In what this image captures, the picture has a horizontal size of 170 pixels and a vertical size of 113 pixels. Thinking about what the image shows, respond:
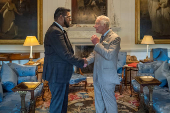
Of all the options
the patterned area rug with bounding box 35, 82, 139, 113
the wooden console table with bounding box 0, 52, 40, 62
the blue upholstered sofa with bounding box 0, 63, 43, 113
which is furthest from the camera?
the wooden console table with bounding box 0, 52, 40, 62

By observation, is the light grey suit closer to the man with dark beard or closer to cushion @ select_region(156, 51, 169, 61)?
the man with dark beard

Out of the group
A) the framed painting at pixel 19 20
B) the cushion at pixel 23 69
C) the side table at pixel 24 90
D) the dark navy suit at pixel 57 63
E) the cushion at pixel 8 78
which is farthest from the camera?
the framed painting at pixel 19 20

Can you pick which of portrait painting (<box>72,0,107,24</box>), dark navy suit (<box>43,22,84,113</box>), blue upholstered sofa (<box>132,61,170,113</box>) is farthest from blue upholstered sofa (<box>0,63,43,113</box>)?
portrait painting (<box>72,0,107,24</box>)

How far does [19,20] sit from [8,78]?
3.50 metres

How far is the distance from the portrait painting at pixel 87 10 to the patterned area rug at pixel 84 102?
2.80 metres

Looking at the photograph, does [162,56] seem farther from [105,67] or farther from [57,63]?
[57,63]

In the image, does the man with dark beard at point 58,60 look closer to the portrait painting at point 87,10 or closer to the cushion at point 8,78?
the cushion at point 8,78

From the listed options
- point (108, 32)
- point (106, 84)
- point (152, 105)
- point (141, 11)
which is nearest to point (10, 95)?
point (106, 84)

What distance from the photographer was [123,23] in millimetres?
6473

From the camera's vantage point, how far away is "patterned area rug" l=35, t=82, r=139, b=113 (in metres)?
3.36

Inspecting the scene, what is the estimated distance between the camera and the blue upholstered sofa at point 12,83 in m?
2.52

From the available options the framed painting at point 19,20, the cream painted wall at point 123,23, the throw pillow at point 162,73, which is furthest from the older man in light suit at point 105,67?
the framed painting at point 19,20

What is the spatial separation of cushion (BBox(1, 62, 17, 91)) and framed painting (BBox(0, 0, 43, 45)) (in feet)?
9.78

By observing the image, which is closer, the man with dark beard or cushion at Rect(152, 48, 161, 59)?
the man with dark beard
